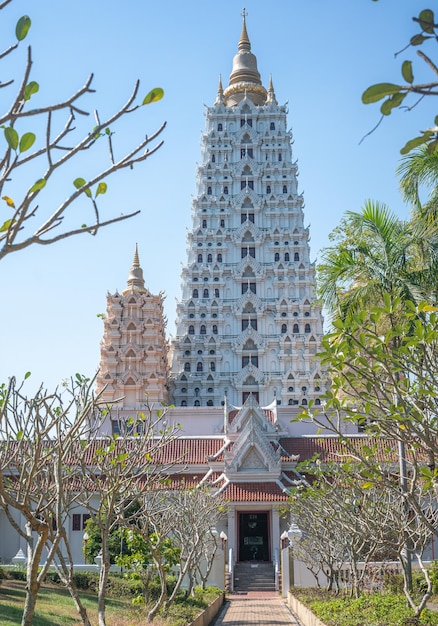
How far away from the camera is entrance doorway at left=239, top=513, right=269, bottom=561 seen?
3531 centimetres

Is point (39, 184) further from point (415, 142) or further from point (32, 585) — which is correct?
point (32, 585)

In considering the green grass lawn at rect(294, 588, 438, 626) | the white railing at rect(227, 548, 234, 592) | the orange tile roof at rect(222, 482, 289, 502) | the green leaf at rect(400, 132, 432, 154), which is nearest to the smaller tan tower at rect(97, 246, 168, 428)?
the orange tile roof at rect(222, 482, 289, 502)

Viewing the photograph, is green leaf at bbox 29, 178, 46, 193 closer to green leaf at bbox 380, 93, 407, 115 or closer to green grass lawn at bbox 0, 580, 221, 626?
green leaf at bbox 380, 93, 407, 115

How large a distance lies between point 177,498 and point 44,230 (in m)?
18.3

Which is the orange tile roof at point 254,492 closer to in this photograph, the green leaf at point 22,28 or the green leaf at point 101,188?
the green leaf at point 101,188

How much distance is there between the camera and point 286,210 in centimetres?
6303

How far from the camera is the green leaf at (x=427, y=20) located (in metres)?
3.75

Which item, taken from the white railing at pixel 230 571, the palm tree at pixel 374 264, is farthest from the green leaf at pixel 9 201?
the white railing at pixel 230 571

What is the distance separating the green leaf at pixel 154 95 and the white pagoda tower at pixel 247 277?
50.7m

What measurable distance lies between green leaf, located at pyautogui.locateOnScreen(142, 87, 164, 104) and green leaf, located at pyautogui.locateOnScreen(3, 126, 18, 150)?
36.3 inches

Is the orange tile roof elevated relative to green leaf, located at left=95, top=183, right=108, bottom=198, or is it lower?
lower

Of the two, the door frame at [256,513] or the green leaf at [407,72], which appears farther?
the door frame at [256,513]

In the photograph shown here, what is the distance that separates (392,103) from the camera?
3.75 meters

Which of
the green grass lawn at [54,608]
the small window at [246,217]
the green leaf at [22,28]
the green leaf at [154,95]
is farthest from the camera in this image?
the small window at [246,217]
